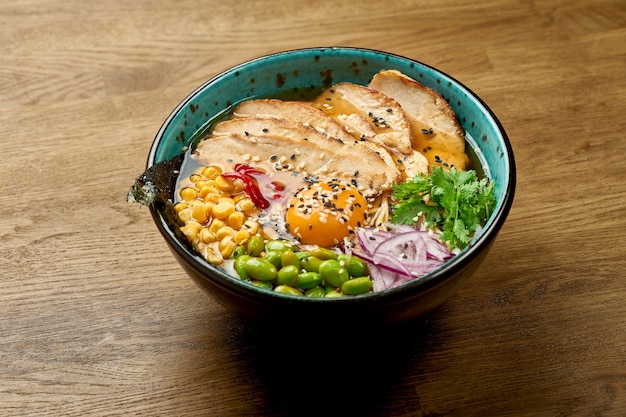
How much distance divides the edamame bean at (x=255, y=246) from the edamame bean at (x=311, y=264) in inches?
6.3

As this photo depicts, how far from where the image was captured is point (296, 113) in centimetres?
255

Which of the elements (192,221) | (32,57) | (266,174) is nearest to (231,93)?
(266,174)

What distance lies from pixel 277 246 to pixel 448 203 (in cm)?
53

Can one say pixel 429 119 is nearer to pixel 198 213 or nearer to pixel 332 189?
pixel 332 189

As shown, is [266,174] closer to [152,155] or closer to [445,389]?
[152,155]

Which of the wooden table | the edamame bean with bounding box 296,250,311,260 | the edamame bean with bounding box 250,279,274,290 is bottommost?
the wooden table

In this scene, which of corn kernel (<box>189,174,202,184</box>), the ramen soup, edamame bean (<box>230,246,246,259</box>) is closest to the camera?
the ramen soup

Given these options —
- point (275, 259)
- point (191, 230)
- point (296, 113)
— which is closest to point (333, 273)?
point (275, 259)

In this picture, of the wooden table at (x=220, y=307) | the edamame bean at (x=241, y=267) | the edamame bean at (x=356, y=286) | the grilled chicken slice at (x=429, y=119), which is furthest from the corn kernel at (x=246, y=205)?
the grilled chicken slice at (x=429, y=119)

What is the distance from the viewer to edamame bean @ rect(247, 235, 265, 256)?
7.04ft

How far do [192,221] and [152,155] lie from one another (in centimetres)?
23

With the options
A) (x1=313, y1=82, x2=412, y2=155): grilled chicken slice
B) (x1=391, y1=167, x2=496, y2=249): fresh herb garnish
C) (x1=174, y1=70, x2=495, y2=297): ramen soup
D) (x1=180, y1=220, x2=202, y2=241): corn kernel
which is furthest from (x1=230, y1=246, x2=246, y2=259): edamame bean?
(x1=313, y1=82, x2=412, y2=155): grilled chicken slice

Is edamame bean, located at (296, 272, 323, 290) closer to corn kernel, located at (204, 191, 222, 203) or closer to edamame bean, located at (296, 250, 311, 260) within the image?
edamame bean, located at (296, 250, 311, 260)

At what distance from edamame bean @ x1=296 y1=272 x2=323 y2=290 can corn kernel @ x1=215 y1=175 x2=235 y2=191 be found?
496 millimetres
